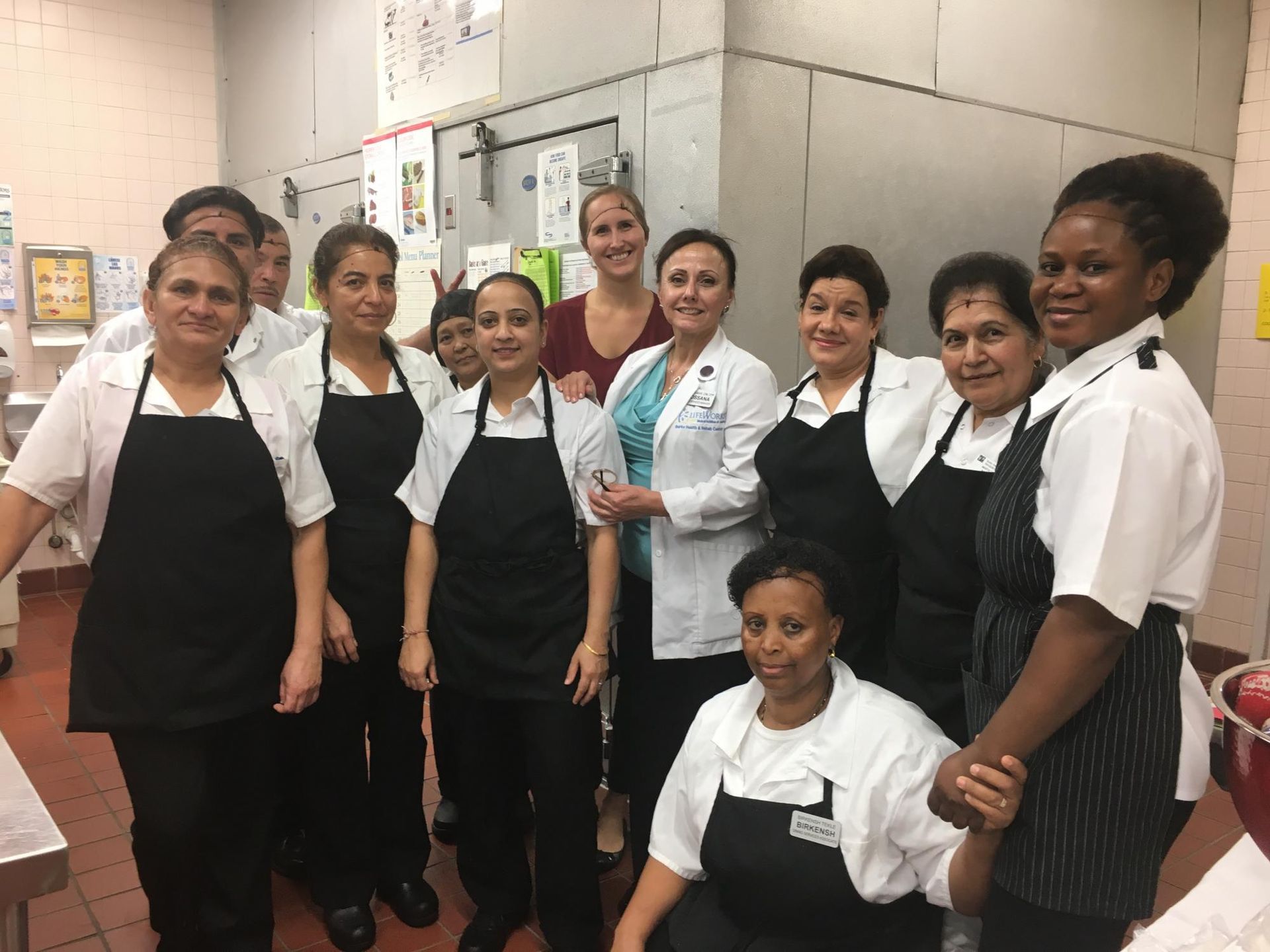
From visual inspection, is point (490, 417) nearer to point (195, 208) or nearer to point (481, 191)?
point (195, 208)

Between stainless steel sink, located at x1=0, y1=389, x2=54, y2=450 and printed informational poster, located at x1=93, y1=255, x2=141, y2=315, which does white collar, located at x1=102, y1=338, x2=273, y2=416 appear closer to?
stainless steel sink, located at x1=0, y1=389, x2=54, y2=450

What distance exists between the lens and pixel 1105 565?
1.10 m

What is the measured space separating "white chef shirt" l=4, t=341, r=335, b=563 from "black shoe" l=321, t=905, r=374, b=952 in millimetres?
1062

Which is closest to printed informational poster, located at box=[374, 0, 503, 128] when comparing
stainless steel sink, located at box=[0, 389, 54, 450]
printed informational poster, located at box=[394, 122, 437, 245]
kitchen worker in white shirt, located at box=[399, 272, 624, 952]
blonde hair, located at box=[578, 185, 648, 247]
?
printed informational poster, located at box=[394, 122, 437, 245]

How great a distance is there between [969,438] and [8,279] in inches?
197

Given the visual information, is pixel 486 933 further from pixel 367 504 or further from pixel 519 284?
pixel 519 284

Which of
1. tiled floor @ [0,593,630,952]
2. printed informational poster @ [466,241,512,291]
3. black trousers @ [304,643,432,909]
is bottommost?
tiled floor @ [0,593,630,952]

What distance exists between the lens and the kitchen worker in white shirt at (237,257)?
2406 mm

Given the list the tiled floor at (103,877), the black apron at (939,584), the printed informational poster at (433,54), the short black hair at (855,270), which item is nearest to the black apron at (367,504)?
the tiled floor at (103,877)

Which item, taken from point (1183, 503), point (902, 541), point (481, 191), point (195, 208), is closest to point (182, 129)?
point (481, 191)

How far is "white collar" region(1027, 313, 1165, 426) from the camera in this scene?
4.03ft

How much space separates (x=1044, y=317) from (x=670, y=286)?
40.6 inches

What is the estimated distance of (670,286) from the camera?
2.18 meters

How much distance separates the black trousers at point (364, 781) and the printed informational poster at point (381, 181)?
251 centimetres
